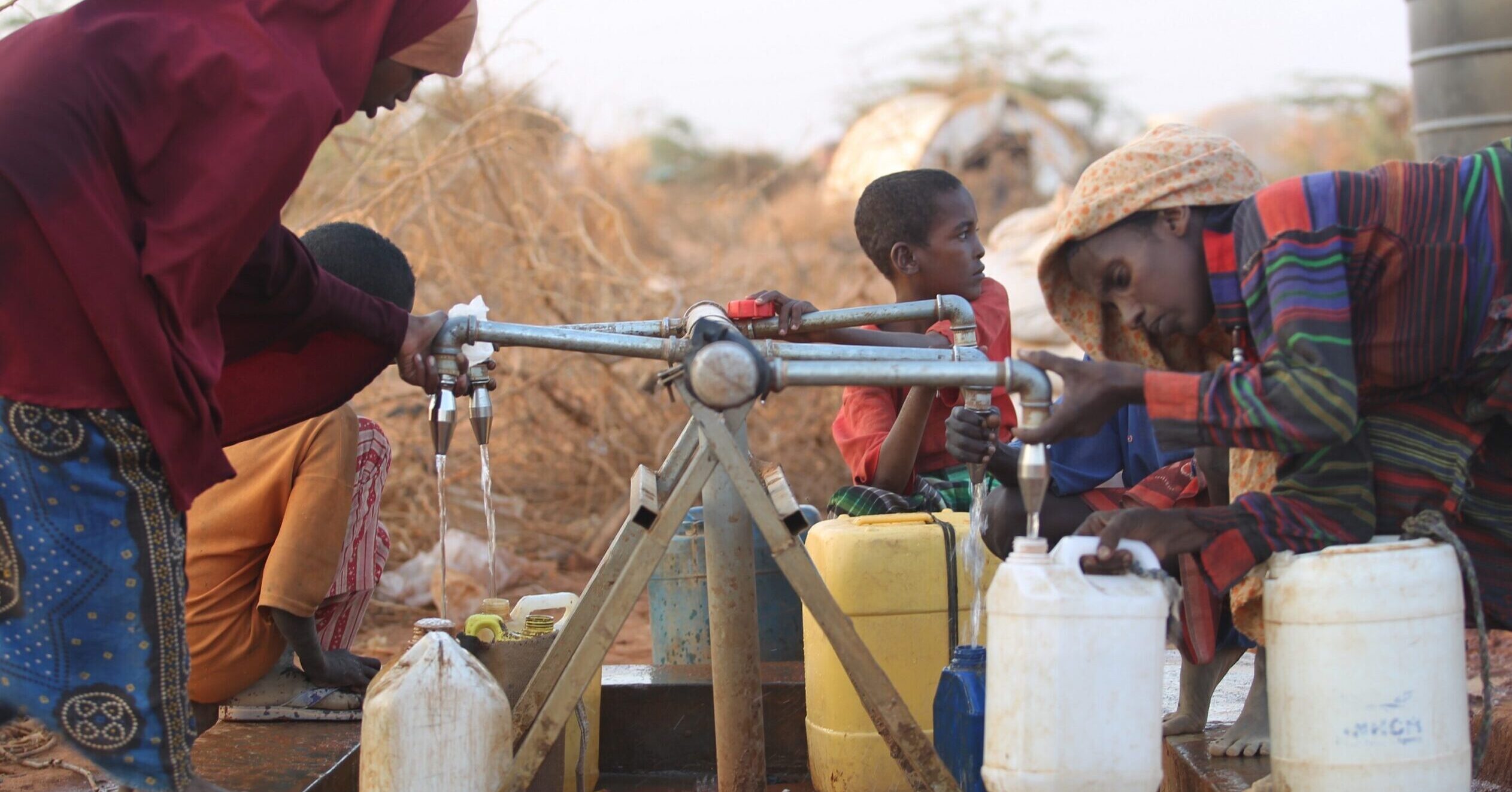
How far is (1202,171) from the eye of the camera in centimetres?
212

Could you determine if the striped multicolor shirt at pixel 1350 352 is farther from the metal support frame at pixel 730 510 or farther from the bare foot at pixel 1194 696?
the bare foot at pixel 1194 696

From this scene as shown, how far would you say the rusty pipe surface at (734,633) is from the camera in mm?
2281

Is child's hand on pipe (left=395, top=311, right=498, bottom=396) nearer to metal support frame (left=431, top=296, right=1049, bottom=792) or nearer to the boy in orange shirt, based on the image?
metal support frame (left=431, top=296, right=1049, bottom=792)

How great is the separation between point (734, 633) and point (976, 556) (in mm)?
491

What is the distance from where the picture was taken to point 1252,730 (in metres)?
2.37

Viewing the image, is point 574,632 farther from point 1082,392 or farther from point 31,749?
point 31,749

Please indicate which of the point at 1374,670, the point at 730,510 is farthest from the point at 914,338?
the point at 1374,670

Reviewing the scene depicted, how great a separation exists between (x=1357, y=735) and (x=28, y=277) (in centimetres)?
190

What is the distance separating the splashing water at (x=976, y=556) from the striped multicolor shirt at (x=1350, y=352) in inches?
18.9

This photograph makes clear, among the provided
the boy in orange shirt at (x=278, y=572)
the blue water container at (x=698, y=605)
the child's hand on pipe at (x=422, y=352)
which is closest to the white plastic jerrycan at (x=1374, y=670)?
the child's hand on pipe at (x=422, y=352)

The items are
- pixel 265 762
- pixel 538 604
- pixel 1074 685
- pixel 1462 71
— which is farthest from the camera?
pixel 1462 71

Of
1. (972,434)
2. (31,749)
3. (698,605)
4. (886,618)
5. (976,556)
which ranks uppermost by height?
(972,434)

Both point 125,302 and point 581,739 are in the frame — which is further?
point 581,739

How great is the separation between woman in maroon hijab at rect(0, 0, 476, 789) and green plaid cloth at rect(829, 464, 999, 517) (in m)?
1.46
